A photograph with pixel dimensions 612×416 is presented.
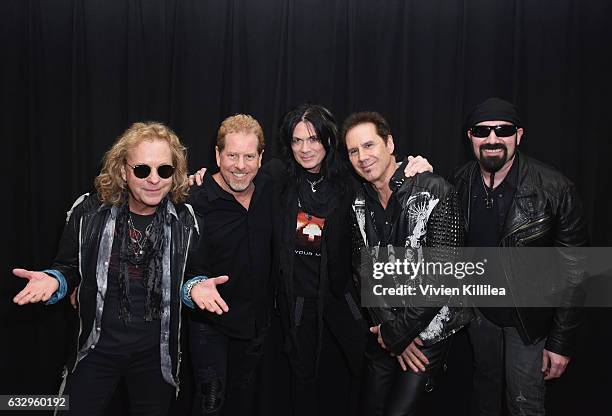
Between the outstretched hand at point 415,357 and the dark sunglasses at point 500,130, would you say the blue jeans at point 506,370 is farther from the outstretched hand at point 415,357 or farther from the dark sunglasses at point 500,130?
the dark sunglasses at point 500,130

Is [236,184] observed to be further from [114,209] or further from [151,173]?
[114,209]

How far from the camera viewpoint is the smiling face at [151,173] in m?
1.76

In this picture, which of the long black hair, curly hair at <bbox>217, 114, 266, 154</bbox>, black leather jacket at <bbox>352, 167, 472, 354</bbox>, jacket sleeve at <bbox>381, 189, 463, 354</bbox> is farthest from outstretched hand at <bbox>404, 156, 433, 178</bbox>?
curly hair at <bbox>217, 114, 266, 154</bbox>

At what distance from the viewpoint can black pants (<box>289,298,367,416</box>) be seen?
7.54 feet

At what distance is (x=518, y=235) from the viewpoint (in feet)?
6.66

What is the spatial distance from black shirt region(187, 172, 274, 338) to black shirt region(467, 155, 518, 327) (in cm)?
101

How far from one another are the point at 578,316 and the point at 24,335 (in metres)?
3.29

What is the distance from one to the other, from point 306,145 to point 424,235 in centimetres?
74

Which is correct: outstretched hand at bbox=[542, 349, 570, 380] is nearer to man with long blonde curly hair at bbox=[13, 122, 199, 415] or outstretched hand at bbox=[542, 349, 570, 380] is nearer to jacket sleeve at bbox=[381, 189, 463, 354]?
jacket sleeve at bbox=[381, 189, 463, 354]

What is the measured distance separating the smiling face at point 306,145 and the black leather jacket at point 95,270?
743 mm

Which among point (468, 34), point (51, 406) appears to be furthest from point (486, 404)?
point (51, 406)

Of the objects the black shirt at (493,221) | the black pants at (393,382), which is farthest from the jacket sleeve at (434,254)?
the black shirt at (493,221)

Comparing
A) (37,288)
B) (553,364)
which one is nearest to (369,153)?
(553,364)

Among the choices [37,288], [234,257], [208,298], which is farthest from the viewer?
[234,257]
